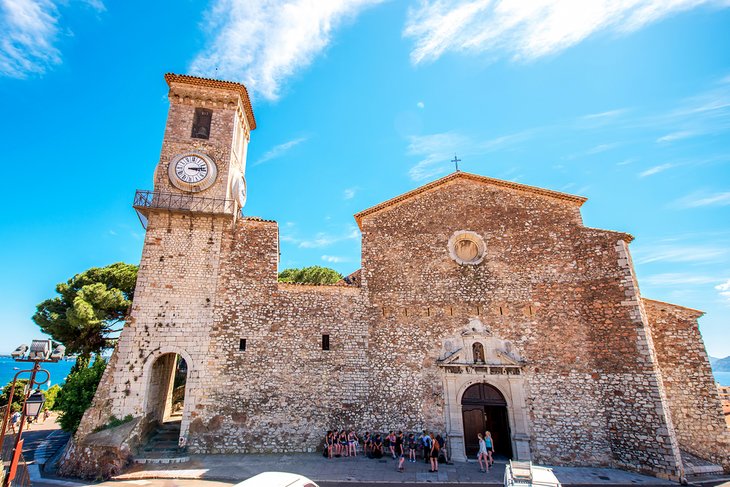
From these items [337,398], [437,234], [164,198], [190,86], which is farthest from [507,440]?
[190,86]

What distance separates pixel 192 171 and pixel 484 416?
15.8 meters

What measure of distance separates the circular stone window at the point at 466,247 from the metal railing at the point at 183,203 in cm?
979

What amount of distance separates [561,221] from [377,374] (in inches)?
398

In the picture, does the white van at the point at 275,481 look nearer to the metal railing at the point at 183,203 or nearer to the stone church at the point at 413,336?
the stone church at the point at 413,336

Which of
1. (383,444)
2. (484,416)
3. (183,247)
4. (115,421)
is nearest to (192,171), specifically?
(183,247)

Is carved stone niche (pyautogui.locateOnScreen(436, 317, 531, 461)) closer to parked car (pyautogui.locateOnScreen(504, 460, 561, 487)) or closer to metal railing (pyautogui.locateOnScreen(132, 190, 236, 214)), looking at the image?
parked car (pyautogui.locateOnScreen(504, 460, 561, 487))

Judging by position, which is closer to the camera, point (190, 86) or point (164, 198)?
point (164, 198)

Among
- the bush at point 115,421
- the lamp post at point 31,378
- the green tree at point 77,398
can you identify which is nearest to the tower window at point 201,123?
the lamp post at point 31,378

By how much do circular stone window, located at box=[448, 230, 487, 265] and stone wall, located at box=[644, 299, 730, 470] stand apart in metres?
6.74

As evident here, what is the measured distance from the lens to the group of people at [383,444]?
13188 millimetres

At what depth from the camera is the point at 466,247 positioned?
1608 cm

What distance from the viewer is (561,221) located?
15539 millimetres

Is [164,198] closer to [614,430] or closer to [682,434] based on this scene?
[614,430]

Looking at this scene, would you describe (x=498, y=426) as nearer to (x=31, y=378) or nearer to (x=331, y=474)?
(x=331, y=474)
